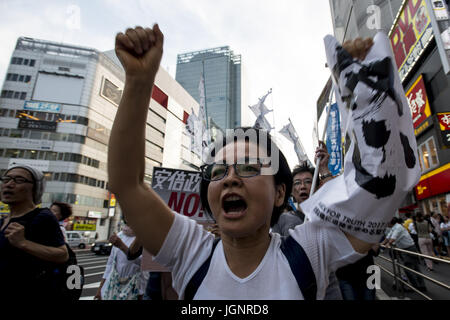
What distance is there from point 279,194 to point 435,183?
14531 mm

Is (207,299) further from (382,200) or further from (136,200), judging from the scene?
(382,200)

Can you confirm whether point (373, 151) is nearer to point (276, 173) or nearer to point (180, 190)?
point (276, 173)

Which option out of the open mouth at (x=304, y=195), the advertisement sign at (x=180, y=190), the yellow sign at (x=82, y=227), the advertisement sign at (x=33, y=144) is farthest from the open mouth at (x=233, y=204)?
the advertisement sign at (x=33, y=144)

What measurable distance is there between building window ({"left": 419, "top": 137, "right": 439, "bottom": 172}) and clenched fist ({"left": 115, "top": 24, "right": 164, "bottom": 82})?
15.5 m

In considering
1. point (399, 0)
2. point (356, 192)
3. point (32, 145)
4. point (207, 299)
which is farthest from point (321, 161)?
point (32, 145)

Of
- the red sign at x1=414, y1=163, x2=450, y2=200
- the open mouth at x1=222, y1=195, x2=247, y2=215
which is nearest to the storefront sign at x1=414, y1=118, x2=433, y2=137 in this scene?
the red sign at x1=414, y1=163, x2=450, y2=200

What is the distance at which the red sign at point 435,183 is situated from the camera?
10813mm

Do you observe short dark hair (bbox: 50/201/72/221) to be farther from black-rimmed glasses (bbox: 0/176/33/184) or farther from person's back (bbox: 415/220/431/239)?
person's back (bbox: 415/220/431/239)

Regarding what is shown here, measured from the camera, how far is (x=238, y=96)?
92.6 m

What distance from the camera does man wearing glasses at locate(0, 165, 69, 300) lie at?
6.39 feet

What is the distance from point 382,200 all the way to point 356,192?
10 cm

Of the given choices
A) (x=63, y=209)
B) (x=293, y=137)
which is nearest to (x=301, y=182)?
(x=293, y=137)

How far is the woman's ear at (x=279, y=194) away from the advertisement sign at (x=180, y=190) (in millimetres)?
1923

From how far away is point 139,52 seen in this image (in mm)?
982
